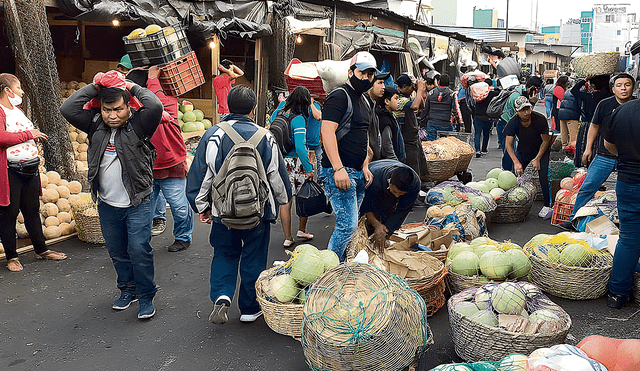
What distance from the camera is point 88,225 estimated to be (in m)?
6.34

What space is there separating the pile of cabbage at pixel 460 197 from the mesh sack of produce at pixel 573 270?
1856 millimetres

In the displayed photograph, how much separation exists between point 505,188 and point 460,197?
1048mm

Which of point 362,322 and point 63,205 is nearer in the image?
point 362,322

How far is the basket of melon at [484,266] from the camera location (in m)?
4.37

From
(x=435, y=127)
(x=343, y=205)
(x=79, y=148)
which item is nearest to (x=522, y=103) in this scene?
(x=435, y=127)

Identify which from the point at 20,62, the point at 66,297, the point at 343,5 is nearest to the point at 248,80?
the point at 343,5

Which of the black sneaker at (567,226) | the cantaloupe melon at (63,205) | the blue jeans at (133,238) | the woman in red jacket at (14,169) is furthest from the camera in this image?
the black sneaker at (567,226)

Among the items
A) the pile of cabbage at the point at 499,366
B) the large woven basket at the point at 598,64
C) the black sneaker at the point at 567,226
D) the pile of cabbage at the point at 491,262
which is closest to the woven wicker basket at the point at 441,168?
the black sneaker at the point at 567,226

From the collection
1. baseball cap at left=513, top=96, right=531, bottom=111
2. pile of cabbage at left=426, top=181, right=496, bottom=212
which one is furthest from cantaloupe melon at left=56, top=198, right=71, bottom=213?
baseball cap at left=513, top=96, right=531, bottom=111

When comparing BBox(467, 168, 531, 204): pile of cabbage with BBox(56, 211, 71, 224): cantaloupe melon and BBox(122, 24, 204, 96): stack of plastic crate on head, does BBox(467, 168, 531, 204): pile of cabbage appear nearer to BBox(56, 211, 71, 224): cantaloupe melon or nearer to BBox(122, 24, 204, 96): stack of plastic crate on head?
BBox(122, 24, 204, 96): stack of plastic crate on head

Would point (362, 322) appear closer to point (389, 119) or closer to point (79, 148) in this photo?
point (389, 119)

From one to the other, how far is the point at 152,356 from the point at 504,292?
101 inches

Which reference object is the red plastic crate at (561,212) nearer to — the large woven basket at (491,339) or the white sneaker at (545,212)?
the white sneaker at (545,212)

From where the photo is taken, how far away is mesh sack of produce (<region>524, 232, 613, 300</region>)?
4.59 metres
